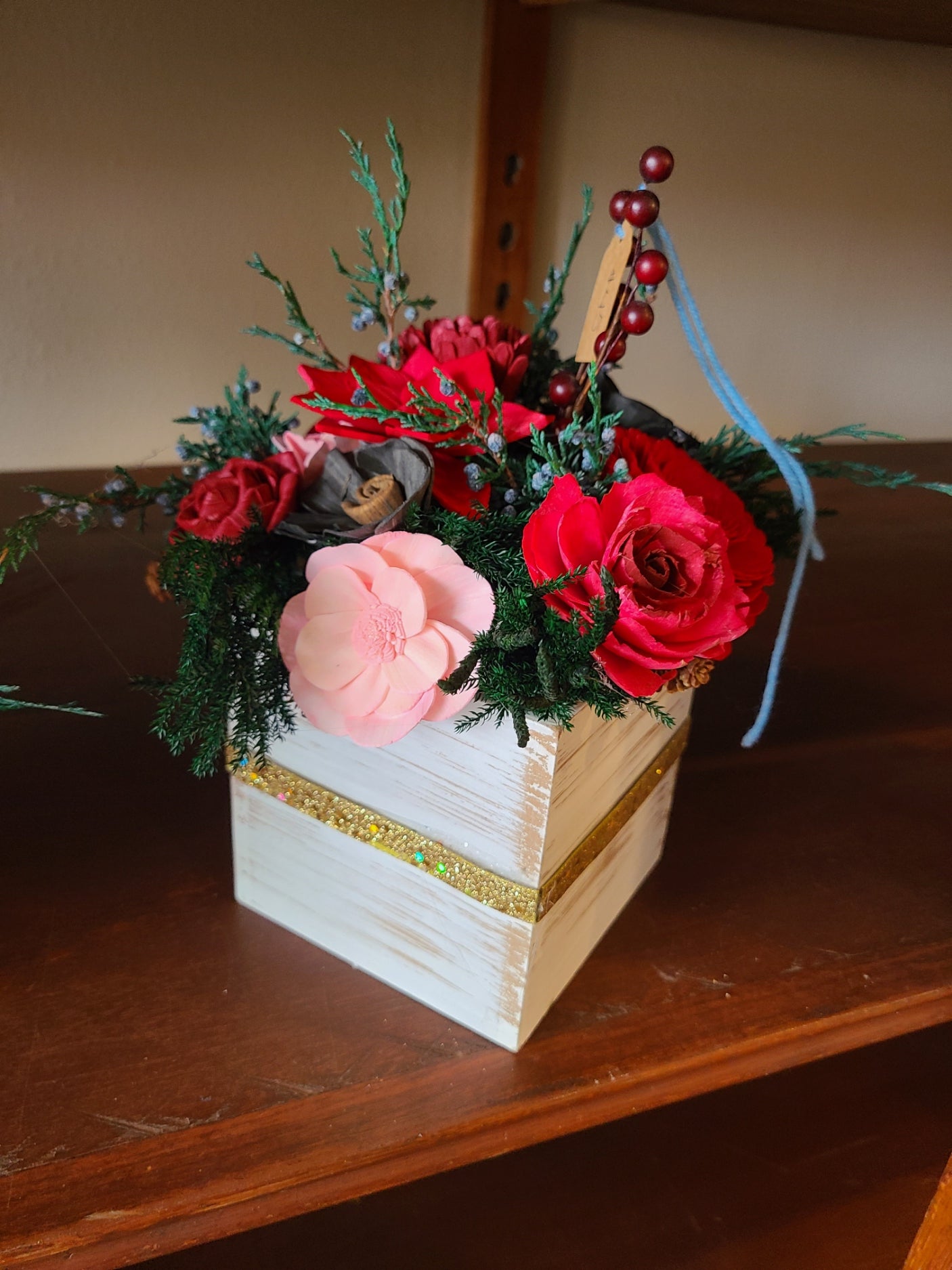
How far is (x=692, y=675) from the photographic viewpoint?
→ 0.39m

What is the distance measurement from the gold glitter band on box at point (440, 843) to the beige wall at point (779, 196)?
1235 millimetres

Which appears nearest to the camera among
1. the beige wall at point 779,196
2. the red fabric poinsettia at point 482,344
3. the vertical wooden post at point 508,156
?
the red fabric poinsettia at point 482,344

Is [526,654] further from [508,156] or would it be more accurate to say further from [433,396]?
[508,156]

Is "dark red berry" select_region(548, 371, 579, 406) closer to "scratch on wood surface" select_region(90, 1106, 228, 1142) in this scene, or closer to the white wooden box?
the white wooden box

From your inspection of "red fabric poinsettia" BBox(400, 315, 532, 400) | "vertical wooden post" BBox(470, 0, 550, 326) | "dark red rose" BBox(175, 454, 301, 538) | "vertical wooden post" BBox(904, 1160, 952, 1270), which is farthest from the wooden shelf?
"vertical wooden post" BBox(904, 1160, 952, 1270)

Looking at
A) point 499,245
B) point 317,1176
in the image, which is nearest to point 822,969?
point 317,1176

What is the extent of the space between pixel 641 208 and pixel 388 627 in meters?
0.19

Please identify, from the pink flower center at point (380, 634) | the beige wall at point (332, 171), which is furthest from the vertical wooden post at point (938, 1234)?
the beige wall at point (332, 171)

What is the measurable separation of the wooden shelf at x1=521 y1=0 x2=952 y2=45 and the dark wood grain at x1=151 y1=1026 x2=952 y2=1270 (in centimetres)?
117

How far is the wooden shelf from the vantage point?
117cm

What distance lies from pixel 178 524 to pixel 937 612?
2.39ft

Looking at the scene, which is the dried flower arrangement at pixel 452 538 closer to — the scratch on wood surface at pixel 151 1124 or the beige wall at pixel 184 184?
the scratch on wood surface at pixel 151 1124

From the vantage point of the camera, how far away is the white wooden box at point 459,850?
0.40m

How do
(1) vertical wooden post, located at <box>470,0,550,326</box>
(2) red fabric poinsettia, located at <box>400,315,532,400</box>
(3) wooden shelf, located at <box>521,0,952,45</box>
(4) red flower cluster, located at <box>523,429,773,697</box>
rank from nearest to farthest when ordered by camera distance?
(4) red flower cluster, located at <box>523,429,773,697</box>, (2) red fabric poinsettia, located at <box>400,315,532,400</box>, (3) wooden shelf, located at <box>521,0,952,45</box>, (1) vertical wooden post, located at <box>470,0,550,326</box>
